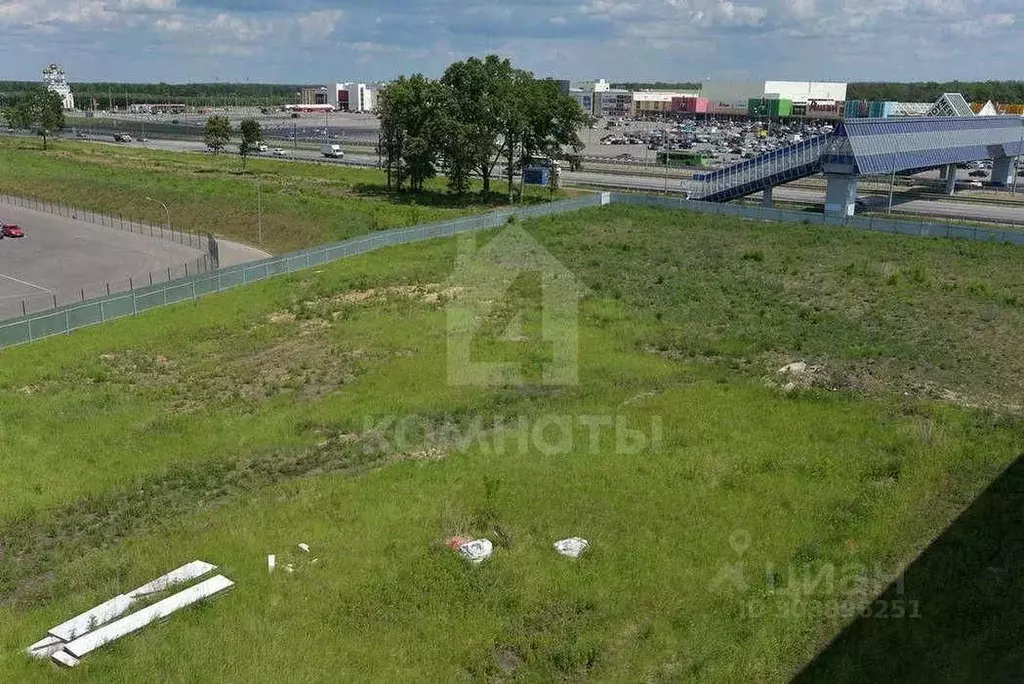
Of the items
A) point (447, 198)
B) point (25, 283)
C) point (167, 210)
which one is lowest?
point (25, 283)

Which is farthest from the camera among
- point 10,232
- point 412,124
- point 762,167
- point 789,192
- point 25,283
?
point 789,192

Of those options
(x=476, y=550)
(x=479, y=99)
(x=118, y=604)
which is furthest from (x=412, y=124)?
(x=118, y=604)

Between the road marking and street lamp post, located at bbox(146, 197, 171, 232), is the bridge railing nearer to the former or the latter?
street lamp post, located at bbox(146, 197, 171, 232)

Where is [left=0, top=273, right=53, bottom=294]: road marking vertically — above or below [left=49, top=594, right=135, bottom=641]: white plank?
above

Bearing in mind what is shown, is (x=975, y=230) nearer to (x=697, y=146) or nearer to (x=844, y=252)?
(x=844, y=252)
